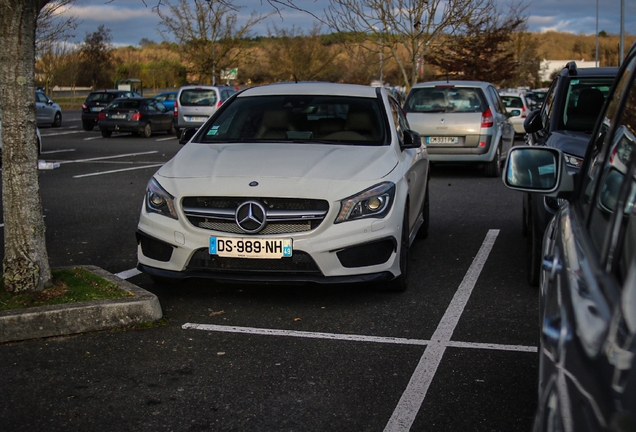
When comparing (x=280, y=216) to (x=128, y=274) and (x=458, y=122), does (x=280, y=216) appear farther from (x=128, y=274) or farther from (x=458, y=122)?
(x=458, y=122)

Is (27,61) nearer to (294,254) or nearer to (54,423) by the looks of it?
(294,254)

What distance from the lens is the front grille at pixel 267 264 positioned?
5633mm

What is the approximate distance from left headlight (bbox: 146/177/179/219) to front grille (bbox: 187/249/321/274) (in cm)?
40

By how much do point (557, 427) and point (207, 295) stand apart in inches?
188

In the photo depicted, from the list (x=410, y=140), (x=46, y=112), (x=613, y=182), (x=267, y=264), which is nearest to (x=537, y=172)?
(x=613, y=182)

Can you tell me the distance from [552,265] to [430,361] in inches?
86.8

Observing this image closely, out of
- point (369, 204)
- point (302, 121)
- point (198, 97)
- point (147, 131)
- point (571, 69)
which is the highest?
point (571, 69)

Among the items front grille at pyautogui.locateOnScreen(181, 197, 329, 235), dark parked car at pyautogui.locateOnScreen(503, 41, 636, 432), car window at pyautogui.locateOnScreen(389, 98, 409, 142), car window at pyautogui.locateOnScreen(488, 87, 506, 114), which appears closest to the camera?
dark parked car at pyautogui.locateOnScreen(503, 41, 636, 432)

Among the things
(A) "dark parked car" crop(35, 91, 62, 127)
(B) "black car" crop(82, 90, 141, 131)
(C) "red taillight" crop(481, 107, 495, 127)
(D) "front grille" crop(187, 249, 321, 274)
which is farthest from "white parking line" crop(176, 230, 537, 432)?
(A) "dark parked car" crop(35, 91, 62, 127)

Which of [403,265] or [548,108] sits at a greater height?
[548,108]

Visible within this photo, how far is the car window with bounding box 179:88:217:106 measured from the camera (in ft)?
93.2

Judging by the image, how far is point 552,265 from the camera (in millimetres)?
2594

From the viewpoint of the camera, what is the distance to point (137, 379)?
14.5 feet

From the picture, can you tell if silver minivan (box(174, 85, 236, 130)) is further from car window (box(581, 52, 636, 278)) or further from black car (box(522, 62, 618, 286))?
car window (box(581, 52, 636, 278))
